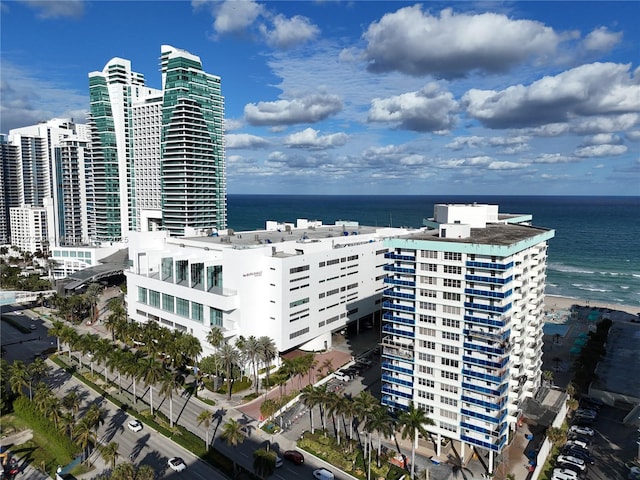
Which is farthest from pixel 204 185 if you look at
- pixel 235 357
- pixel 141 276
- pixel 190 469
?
pixel 190 469

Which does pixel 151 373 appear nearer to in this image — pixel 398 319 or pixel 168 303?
pixel 168 303

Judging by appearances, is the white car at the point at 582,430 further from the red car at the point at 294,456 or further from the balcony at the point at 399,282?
the red car at the point at 294,456

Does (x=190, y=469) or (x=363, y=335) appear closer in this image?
(x=190, y=469)

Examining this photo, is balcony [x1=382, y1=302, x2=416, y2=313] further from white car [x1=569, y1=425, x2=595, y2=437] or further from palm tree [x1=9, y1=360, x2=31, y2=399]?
palm tree [x1=9, y1=360, x2=31, y2=399]

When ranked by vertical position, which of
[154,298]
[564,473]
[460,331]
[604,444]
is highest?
[460,331]

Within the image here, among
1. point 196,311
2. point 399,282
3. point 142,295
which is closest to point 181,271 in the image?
point 196,311

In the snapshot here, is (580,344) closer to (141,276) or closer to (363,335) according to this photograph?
(363,335)
